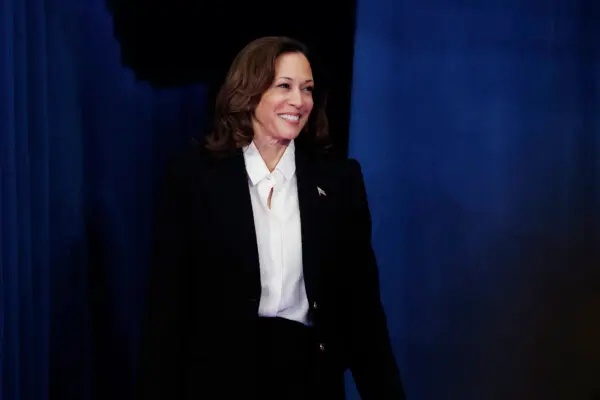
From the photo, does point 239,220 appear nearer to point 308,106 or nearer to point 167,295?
point 167,295

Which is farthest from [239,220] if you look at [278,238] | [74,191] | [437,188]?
[437,188]

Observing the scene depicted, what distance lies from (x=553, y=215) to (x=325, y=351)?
93cm

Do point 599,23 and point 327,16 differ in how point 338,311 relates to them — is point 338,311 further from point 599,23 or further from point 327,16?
point 599,23

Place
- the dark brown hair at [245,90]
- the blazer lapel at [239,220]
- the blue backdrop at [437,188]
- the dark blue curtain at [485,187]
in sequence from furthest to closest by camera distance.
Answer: the dark blue curtain at [485,187] < the blue backdrop at [437,188] < the dark brown hair at [245,90] < the blazer lapel at [239,220]

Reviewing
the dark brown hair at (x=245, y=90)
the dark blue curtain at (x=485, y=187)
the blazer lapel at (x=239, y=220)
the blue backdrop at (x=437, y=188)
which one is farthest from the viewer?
the dark blue curtain at (x=485, y=187)

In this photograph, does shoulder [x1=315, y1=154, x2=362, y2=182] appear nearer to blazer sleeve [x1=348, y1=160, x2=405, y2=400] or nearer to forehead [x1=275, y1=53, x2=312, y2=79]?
blazer sleeve [x1=348, y1=160, x2=405, y2=400]

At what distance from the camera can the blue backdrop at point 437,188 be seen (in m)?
1.81

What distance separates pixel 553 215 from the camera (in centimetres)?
217

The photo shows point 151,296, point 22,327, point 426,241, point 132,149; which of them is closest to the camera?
point 151,296

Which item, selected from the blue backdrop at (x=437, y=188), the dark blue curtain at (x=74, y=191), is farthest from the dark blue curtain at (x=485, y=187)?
the dark blue curtain at (x=74, y=191)

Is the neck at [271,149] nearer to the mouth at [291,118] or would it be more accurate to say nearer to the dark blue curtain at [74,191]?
the mouth at [291,118]

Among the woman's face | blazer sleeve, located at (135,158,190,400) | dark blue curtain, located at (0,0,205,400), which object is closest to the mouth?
the woman's face

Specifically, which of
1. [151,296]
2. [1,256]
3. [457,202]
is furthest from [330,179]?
[1,256]

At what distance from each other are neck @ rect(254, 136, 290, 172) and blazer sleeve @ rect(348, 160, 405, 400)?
6.3 inches
